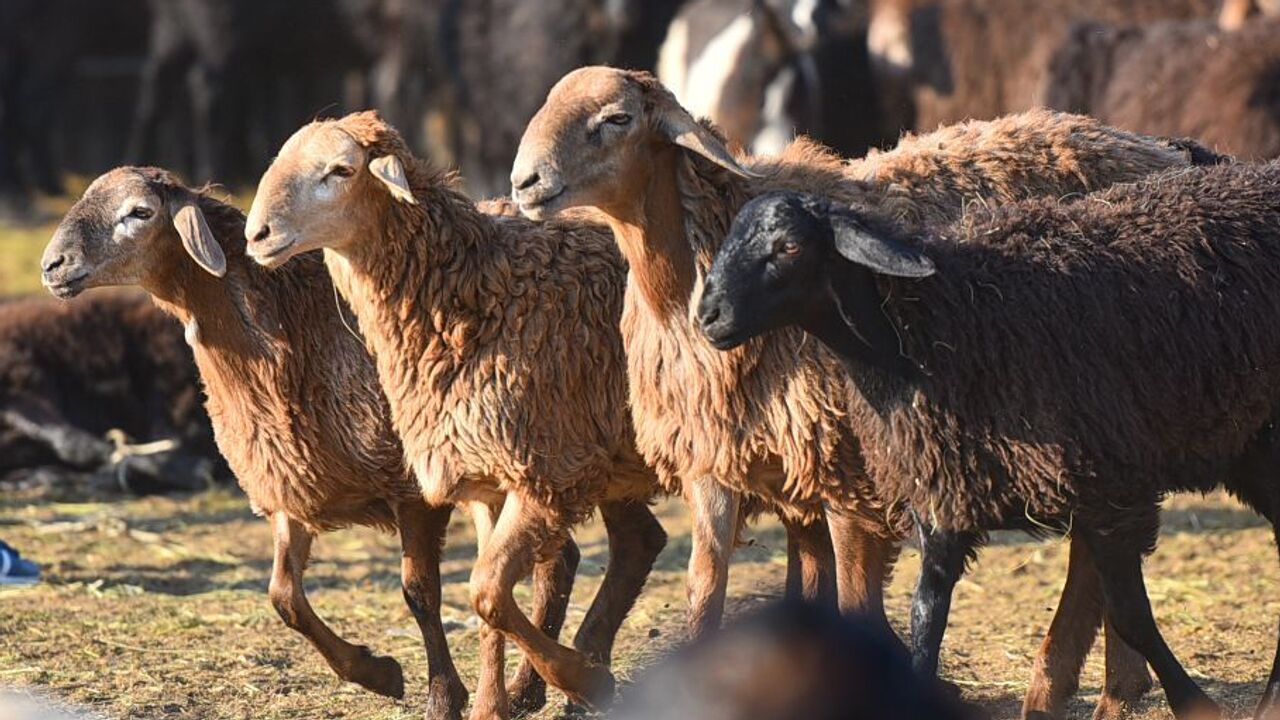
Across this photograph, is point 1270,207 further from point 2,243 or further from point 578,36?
point 2,243

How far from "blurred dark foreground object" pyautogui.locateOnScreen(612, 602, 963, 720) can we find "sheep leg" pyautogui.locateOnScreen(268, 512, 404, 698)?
3.75 metres

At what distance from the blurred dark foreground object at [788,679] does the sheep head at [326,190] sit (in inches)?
135

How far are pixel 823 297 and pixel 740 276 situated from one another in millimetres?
238

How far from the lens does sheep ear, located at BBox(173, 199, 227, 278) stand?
22.1 feet

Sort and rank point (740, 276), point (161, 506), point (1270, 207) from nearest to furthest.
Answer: point (740, 276), point (1270, 207), point (161, 506)

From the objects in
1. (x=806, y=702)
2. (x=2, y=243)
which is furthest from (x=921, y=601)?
(x=2, y=243)

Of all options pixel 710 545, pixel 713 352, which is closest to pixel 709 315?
pixel 713 352

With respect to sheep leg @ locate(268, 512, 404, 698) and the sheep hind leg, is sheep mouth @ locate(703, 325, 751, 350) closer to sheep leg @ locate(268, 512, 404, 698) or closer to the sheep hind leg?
the sheep hind leg

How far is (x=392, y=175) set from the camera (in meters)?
6.40

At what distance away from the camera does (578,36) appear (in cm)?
1550

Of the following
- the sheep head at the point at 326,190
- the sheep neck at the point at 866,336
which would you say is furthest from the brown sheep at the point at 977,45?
the sheep neck at the point at 866,336

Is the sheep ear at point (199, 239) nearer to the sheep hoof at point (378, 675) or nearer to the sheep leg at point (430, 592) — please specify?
the sheep leg at point (430, 592)

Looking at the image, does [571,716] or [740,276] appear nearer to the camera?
[740,276]

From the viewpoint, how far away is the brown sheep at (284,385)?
676cm
